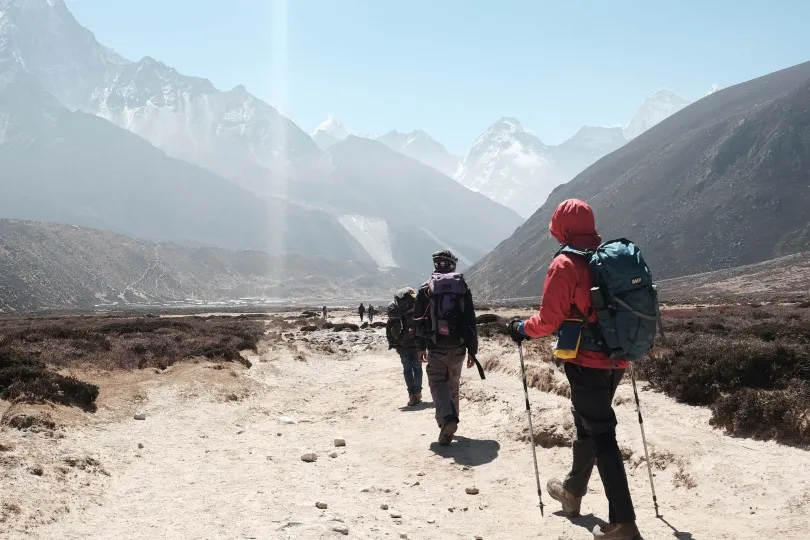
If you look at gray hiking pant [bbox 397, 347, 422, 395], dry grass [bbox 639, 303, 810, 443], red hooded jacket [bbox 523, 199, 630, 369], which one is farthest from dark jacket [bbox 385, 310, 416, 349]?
red hooded jacket [bbox 523, 199, 630, 369]

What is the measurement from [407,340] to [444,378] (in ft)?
10.4

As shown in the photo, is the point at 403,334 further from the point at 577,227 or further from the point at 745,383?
the point at 577,227

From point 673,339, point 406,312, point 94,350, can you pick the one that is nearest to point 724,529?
point 406,312

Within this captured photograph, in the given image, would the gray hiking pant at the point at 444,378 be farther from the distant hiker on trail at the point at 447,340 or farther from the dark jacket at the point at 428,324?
the dark jacket at the point at 428,324

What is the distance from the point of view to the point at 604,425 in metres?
4.61

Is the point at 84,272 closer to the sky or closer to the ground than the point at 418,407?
closer to the sky

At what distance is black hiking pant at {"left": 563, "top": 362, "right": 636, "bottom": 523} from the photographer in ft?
14.7

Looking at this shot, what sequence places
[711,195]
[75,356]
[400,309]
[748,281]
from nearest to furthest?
[400,309]
[75,356]
[748,281]
[711,195]

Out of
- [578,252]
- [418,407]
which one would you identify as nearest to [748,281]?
[418,407]

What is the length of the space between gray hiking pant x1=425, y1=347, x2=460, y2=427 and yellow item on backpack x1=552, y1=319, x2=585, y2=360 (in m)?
3.61

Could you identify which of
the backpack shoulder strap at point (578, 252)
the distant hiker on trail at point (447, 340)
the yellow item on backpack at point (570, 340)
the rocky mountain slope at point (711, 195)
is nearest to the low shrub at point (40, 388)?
the distant hiker on trail at point (447, 340)

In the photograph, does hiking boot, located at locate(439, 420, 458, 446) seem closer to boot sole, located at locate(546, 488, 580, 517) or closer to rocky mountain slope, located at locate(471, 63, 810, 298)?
boot sole, located at locate(546, 488, 580, 517)

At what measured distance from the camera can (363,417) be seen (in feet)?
36.2

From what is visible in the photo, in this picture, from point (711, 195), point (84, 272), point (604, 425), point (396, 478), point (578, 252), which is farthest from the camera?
point (84, 272)
